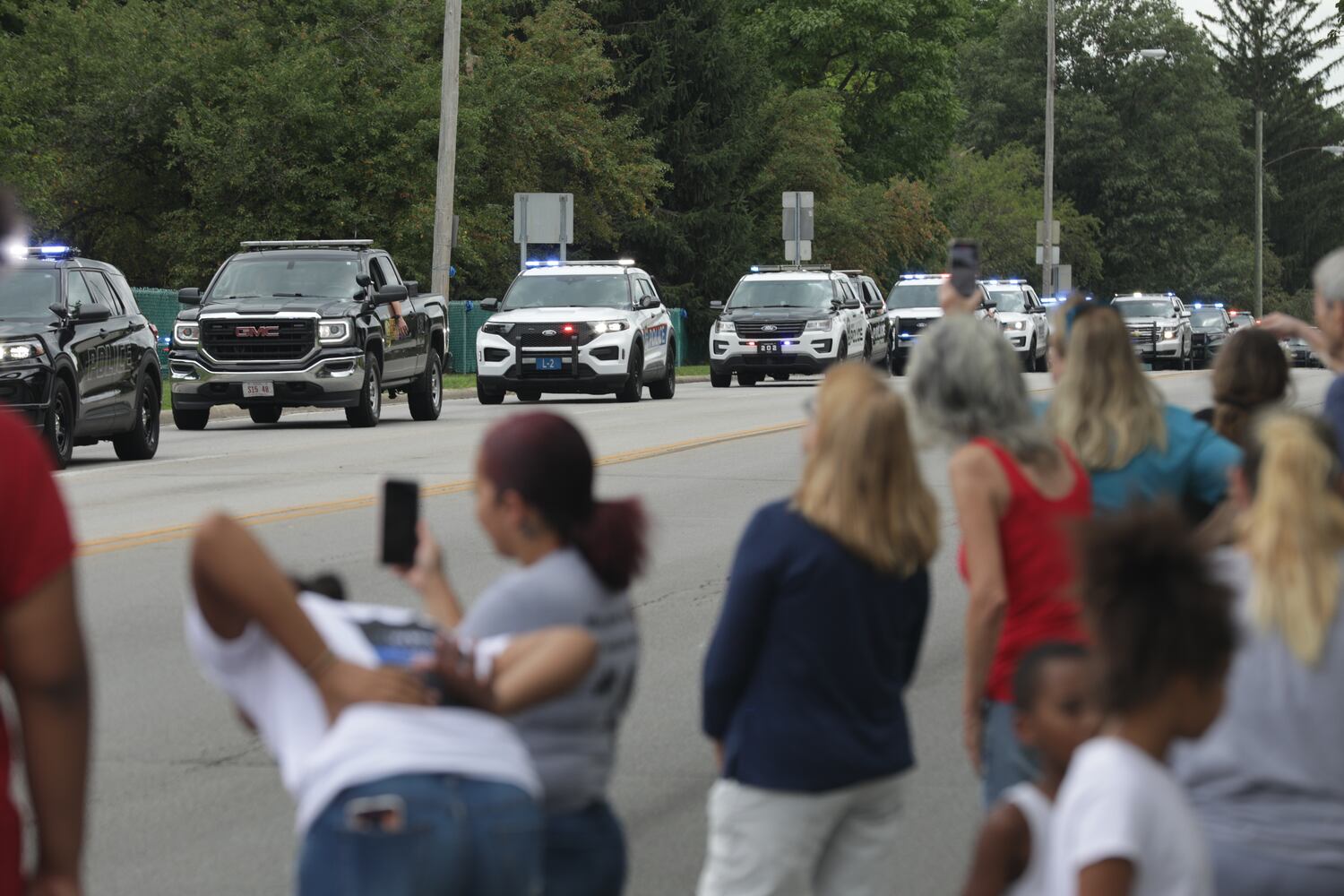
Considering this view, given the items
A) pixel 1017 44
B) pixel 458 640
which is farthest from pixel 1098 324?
pixel 1017 44

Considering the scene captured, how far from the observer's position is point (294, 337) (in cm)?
2492

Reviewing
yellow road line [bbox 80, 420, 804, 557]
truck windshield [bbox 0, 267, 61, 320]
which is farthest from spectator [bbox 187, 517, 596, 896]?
truck windshield [bbox 0, 267, 61, 320]

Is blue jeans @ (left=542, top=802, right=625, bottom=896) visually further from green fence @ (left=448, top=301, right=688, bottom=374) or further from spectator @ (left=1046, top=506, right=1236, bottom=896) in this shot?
green fence @ (left=448, top=301, right=688, bottom=374)

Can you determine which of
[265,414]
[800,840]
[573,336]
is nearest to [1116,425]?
[800,840]

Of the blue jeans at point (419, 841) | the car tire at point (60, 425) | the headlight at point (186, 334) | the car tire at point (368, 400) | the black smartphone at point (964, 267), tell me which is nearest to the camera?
the blue jeans at point (419, 841)

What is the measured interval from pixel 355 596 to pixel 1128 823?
8.69 meters

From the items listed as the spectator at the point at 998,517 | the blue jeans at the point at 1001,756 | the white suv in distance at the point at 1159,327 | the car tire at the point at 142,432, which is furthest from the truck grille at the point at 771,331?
the blue jeans at the point at 1001,756

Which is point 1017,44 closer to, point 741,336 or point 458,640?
point 741,336

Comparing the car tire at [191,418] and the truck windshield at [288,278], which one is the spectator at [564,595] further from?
the car tire at [191,418]

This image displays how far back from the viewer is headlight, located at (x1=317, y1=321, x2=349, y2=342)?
24844 mm

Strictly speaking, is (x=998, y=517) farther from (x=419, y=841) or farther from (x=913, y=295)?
(x=913, y=295)

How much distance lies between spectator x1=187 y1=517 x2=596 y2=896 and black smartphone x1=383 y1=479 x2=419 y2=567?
307 mm

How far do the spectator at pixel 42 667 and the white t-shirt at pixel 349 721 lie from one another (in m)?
0.25

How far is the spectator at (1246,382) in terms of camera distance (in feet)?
20.4
